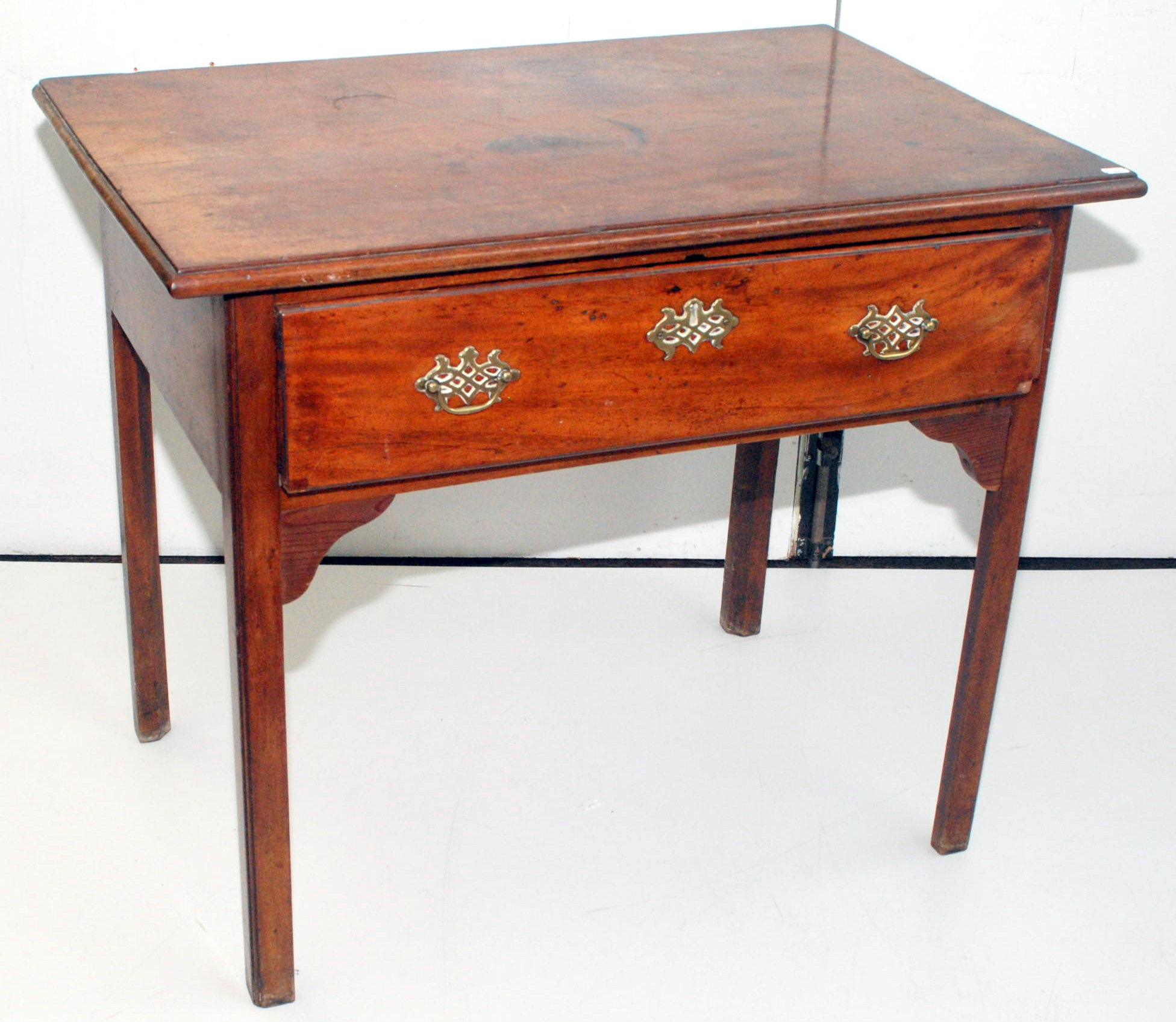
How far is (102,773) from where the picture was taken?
2.01 metres

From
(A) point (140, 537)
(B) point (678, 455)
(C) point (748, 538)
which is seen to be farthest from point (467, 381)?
(B) point (678, 455)

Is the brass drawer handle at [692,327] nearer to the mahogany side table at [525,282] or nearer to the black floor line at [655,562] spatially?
the mahogany side table at [525,282]

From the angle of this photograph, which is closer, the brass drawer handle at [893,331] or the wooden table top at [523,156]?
the wooden table top at [523,156]

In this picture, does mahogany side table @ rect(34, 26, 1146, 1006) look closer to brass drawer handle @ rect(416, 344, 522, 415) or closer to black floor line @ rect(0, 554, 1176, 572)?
brass drawer handle @ rect(416, 344, 522, 415)

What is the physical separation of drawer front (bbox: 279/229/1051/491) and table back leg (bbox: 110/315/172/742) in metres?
0.56

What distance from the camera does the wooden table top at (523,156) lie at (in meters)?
1.38

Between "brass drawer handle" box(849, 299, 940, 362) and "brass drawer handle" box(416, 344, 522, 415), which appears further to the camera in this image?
"brass drawer handle" box(849, 299, 940, 362)

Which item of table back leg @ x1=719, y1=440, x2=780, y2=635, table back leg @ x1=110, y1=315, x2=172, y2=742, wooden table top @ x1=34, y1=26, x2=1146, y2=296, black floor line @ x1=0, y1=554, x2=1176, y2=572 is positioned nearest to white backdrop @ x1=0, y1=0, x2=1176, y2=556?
black floor line @ x1=0, y1=554, x2=1176, y2=572

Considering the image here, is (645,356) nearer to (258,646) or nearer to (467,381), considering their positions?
(467,381)

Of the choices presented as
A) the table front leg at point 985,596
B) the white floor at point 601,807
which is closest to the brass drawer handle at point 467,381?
the table front leg at point 985,596

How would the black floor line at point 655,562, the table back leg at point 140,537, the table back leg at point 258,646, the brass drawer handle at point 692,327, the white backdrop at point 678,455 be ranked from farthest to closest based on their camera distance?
the black floor line at point 655,562 → the white backdrop at point 678,455 → the table back leg at point 140,537 → the brass drawer handle at point 692,327 → the table back leg at point 258,646

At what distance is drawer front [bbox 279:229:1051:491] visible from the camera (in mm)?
1393

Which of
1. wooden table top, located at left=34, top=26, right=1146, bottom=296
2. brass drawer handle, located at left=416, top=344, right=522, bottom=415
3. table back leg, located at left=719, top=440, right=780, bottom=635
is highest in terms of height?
wooden table top, located at left=34, top=26, right=1146, bottom=296

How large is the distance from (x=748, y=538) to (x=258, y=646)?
1.01m
